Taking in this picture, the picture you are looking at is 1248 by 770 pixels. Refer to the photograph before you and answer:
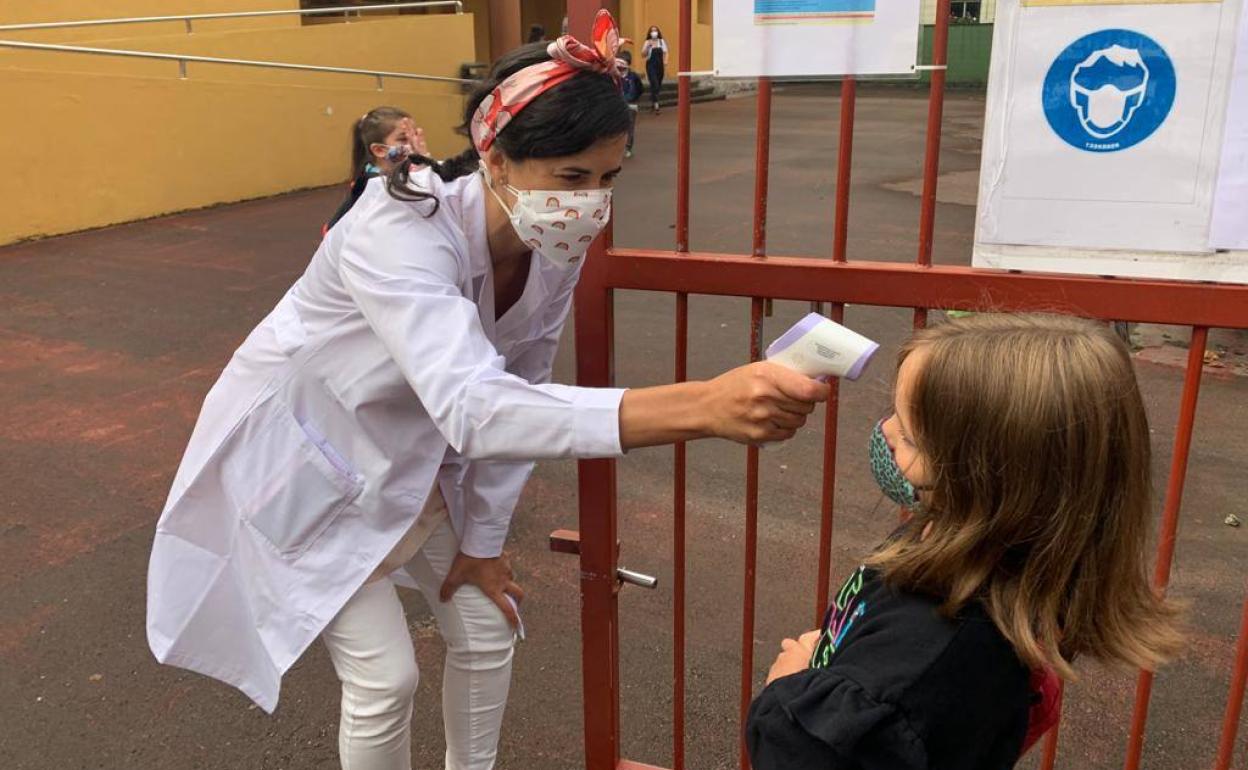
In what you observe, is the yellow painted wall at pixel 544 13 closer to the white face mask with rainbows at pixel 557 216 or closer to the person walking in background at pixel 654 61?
the person walking in background at pixel 654 61

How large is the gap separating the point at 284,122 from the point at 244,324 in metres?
5.92

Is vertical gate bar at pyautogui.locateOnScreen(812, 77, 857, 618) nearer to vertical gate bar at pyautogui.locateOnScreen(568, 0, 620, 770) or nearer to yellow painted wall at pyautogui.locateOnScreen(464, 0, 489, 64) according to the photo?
vertical gate bar at pyautogui.locateOnScreen(568, 0, 620, 770)

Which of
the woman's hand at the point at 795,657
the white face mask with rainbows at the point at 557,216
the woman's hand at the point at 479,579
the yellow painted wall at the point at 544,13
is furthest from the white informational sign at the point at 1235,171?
the yellow painted wall at the point at 544,13

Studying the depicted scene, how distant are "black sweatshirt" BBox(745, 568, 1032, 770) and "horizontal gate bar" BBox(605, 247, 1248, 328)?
2.20 ft

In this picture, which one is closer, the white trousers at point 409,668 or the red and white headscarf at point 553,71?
the red and white headscarf at point 553,71

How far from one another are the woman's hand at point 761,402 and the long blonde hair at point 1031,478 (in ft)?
0.55

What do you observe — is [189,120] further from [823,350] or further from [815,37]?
[823,350]

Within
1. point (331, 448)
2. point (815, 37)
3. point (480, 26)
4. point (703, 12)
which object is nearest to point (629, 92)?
point (815, 37)

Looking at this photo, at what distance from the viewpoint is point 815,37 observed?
5.83 feet

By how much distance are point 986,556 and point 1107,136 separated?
2.57 ft

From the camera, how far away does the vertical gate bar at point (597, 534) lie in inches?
82.0

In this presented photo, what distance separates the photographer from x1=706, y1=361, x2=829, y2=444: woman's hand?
144 centimetres

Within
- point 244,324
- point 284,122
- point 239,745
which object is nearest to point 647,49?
point 284,122

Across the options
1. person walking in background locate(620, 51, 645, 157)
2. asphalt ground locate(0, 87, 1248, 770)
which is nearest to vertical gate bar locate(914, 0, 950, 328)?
person walking in background locate(620, 51, 645, 157)
